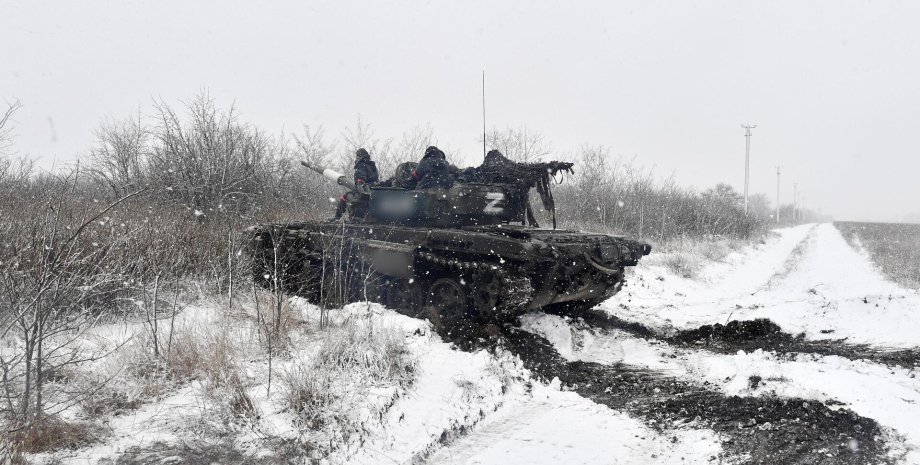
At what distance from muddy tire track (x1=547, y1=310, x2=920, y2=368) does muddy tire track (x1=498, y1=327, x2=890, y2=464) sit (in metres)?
1.37

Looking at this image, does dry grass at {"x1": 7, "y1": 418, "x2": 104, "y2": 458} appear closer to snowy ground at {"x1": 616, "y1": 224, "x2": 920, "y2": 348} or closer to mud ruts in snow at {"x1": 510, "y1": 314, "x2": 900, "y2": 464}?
mud ruts in snow at {"x1": 510, "y1": 314, "x2": 900, "y2": 464}

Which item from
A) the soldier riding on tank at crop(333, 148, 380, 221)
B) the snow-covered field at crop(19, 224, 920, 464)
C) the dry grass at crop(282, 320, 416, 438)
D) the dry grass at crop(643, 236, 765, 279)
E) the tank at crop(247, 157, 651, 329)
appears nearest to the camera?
the snow-covered field at crop(19, 224, 920, 464)

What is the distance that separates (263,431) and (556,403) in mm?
2337

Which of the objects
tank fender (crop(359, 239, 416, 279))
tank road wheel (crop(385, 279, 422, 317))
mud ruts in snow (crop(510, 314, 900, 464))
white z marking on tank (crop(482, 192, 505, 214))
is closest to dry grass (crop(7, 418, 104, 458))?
mud ruts in snow (crop(510, 314, 900, 464))

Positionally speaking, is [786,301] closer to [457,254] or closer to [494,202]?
[494,202]

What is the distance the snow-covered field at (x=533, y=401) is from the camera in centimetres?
355

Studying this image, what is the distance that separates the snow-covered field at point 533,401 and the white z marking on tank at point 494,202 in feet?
4.85

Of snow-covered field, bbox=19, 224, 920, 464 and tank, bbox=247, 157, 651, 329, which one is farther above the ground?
tank, bbox=247, 157, 651, 329

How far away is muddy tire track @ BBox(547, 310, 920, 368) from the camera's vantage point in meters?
5.69

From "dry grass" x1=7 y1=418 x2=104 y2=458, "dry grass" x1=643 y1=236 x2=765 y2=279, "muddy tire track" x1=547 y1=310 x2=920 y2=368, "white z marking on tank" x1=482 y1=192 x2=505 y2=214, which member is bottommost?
"muddy tire track" x1=547 y1=310 x2=920 y2=368

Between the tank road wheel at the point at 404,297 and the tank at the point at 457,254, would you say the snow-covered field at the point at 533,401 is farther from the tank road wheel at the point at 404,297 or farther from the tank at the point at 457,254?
the tank road wheel at the point at 404,297

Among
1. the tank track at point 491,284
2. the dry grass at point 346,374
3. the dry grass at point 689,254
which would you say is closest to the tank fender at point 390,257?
the tank track at point 491,284

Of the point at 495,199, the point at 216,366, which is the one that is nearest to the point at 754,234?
the point at 495,199

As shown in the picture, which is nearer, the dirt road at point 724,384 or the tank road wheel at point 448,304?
the dirt road at point 724,384
